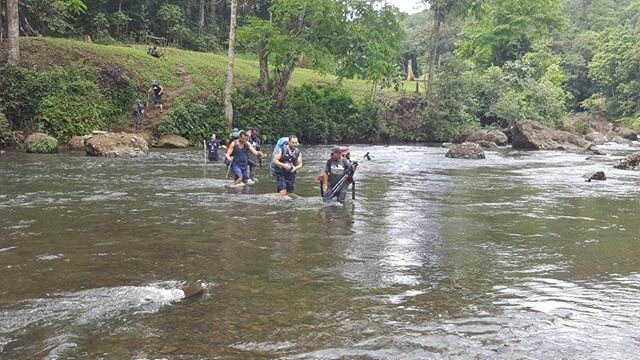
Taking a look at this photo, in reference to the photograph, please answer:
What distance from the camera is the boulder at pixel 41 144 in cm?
2472

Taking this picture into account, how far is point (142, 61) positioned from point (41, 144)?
12951 millimetres

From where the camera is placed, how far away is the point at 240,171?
52.6 ft

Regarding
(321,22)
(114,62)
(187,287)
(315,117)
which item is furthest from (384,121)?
(187,287)

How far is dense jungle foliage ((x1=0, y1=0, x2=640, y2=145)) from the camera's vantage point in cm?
3116

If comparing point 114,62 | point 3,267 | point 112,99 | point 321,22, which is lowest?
point 3,267

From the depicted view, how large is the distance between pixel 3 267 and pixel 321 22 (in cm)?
3087

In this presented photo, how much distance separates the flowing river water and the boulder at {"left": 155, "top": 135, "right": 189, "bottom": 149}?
15.2 metres

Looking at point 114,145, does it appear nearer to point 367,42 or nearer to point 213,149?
point 213,149

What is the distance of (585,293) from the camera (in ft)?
22.5

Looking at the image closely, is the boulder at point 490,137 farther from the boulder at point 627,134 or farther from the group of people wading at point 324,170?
the group of people wading at point 324,170

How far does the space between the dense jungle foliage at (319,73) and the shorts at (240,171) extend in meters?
14.2

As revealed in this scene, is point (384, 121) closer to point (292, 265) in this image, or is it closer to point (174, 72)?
point (174, 72)

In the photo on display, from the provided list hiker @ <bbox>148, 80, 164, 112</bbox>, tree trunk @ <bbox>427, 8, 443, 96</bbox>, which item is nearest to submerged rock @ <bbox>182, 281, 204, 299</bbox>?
hiker @ <bbox>148, 80, 164, 112</bbox>

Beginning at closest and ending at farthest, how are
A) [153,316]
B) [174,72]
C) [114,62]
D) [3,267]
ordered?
[153,316] → [3,267] → [114,62] → [174,72]
